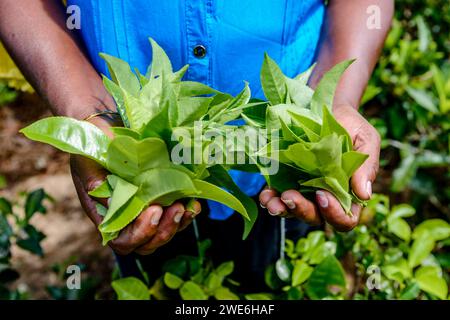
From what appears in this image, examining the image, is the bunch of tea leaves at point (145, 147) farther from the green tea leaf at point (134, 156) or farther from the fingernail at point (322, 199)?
the fingernail at point (322, 199)

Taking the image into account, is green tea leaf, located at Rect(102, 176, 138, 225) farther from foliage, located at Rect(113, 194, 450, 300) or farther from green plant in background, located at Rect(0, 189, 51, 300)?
green plant in background, located at Rect(0, 189, 51, 300)

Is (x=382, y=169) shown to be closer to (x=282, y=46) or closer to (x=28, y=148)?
(x=282, y=46)

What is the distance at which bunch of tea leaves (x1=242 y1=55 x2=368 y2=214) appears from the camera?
754 millimetres

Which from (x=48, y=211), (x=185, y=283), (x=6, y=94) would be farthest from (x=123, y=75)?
(x=6, y=94)

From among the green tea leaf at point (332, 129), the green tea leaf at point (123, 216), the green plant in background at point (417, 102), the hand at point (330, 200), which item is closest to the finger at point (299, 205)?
the hand at point (330, 200)

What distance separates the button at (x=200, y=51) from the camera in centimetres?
94

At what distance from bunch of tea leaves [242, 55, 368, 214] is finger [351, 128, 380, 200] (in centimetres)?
2

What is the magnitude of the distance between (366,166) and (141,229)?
37 centimetres

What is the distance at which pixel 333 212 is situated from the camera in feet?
2.65

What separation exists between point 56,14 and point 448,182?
140 centimetres

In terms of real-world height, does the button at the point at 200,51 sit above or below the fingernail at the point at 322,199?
above

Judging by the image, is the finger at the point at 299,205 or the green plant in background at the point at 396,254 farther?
the green plant in background at the point at 396,254

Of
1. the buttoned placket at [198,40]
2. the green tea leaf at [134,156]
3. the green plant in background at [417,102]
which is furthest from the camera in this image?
the green plant in background at [417,102]

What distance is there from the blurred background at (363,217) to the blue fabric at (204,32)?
0.30 metres
